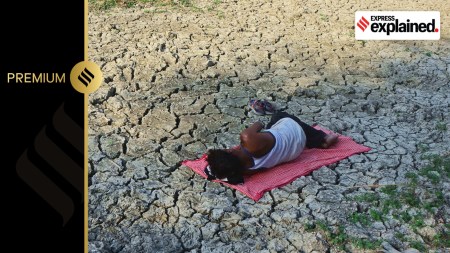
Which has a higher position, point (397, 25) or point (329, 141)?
point (397, 25)

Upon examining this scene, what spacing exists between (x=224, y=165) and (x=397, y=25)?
3.91 m

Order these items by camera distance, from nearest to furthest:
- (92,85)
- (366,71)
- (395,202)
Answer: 1. (92,85)
2. (395,202)
3. (366,71)

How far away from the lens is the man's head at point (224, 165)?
4.08m

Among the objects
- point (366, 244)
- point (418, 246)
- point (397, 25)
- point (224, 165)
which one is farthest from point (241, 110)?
point (397, 25)

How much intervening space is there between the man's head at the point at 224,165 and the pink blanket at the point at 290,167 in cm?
6

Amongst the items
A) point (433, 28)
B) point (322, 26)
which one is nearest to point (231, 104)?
point (322, 26)

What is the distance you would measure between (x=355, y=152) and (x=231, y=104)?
123 cm

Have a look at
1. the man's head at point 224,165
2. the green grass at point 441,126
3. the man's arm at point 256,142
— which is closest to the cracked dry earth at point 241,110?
the green grass at point 441,126

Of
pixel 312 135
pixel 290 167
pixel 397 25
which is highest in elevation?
pixel 397 25

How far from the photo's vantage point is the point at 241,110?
5.16 meters

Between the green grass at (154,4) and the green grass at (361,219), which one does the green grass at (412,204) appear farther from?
the green grass at (154,4)

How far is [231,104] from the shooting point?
5242 mm

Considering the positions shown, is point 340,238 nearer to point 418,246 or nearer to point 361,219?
point 361,219

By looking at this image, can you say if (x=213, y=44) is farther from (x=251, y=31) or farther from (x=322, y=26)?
(x=322, y=26)
